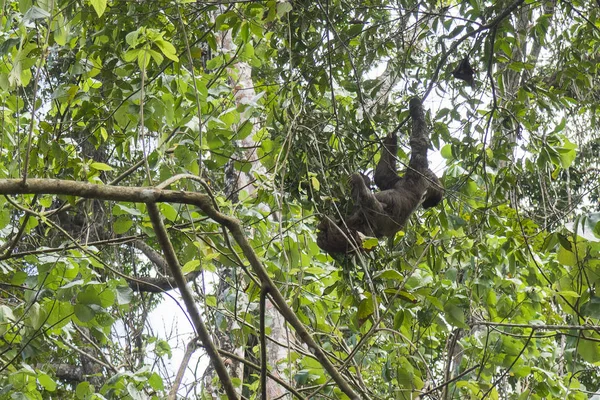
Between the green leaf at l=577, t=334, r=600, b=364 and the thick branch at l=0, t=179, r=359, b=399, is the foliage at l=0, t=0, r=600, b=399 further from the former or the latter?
the thick branch at l=0, t=179, r=359, b=399

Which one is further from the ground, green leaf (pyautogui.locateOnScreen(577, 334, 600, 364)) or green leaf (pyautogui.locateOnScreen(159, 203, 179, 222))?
green leaf (pyautogui.locateOnScreen(159, 203, 179, 222))

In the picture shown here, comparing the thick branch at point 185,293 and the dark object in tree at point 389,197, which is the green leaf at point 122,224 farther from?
the thick branch at point 185,293

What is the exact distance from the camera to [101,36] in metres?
3.62

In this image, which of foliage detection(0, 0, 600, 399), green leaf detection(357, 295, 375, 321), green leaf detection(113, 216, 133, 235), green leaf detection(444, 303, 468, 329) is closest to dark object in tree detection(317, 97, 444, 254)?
foliage detection(0, 0, 600, 399)

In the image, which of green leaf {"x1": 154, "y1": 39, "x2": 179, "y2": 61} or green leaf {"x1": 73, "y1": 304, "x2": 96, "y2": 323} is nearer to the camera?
green leaf {"x1": 154, "y1": 39, "x2": 179, "y2": 61}

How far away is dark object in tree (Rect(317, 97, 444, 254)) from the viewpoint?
3738mm

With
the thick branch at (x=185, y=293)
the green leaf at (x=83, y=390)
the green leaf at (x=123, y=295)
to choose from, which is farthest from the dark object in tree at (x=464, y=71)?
the green leaf at (x=83, y=390)

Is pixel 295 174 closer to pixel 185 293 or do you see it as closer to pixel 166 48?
pixel 166 48

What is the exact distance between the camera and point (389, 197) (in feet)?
15.0

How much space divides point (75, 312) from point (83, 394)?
23.7 inches

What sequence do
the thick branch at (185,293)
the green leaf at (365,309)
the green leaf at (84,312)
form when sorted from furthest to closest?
the green leaf at (84,312) < the green leaf at (365,309) < the thick branch at (185,293)

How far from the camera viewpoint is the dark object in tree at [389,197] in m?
3.74

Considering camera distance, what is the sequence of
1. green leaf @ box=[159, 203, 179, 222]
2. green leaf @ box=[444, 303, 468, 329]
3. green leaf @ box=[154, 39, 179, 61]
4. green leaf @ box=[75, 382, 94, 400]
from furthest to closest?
green leaf @ box=[444, 303, 468, 329] < green leaf @ box=[75, 382, 94, 400] < green leaf @ box=[159, 203, 179, 222] < green leaf @ box=[154, 39, 179, 61]

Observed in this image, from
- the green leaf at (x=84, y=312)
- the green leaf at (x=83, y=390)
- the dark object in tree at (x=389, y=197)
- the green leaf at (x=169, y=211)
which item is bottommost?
the green leaf at (x=83, y=390)
